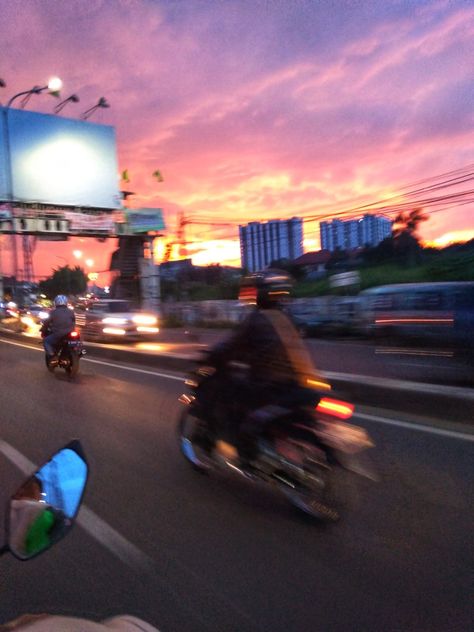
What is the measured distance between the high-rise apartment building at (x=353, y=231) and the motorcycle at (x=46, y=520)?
33.3 m

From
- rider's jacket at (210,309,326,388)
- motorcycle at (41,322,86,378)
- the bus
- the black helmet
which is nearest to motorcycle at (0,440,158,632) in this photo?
rider's jacket at (210,309,326,388)

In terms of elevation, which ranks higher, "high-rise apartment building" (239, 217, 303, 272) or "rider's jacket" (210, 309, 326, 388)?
"high-rise apartment building" (239, 217, 303, 272)

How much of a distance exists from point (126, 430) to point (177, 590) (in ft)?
12.9

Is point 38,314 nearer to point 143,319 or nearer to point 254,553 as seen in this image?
point 143,319

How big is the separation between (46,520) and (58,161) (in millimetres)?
38531

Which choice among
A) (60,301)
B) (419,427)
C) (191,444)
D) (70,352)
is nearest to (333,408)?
(191,444)

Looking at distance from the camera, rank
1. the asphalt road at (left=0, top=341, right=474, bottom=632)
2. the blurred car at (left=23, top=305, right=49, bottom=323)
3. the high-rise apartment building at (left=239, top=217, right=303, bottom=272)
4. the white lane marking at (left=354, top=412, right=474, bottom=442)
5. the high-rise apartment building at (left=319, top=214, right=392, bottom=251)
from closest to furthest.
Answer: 1. the asphalt road at (left=0, top=341, right=474, bottom=632)
2. the white lane marking at (left=354, top=412, right=474, bottom=442)
3. the blurred car at (left=23, top=305, right=49, bottom=323)
4. the high-rise apartment building at (left=319, top=214, right=392, bottom=251)
5. the high-rise apartment building at (left=239, top=217, right=303, bottom=272)

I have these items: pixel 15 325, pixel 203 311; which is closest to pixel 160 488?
pixel 15 325

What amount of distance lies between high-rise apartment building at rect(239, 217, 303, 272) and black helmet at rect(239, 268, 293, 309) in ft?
103

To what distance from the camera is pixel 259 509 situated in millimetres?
4336

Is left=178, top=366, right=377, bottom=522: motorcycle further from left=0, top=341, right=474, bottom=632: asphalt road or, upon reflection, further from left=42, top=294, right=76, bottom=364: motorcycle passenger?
left=42, top=294, right=76, bottom=364: motorcycle passenger

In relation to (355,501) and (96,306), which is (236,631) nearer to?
(355,501)

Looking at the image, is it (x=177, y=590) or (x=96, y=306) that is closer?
(x=177, y=590)

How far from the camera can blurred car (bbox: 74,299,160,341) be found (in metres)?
20.7
